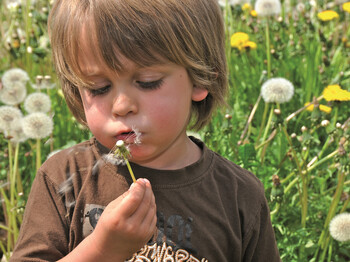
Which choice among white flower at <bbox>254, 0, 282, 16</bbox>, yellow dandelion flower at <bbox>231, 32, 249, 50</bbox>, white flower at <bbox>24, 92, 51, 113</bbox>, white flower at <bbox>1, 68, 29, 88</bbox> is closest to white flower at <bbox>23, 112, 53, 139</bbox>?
white flower at <bbox>24, 92, 51, 113</bbox>

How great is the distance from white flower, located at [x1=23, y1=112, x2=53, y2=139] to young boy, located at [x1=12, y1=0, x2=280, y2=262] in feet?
1.72

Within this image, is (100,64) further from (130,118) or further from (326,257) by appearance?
(326,257)

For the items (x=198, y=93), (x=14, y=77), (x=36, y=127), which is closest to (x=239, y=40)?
(x=14, y=77)

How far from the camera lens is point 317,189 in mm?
2504

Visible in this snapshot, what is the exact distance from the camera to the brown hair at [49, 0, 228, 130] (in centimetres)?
135

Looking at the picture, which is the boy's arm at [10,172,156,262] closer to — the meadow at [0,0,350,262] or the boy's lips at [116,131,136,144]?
the boy's lips at [116,131,136,144]

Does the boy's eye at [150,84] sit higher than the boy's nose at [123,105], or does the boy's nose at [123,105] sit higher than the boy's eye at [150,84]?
the boy's eye at [150,84]

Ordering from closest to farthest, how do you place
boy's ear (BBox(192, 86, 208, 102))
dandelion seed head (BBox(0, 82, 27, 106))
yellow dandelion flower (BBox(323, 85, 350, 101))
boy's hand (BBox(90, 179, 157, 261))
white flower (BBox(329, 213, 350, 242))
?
boy's hand (BBox(90, 179, 157, 261)) < boy's ear (BBox(192, 86, 208, 102)) < white flower (BBox(329, 213, 350, 242)) < yellow dandelion flower (BBox(323, 85, 350, 101)) < dandelion seed head (BBox(0, 82, 27, 106))

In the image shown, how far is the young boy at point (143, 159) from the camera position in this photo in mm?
1347

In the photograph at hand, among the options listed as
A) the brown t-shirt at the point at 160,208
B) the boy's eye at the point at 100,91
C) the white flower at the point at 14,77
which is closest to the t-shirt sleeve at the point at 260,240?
the brown t-shirt at the point at 160,208

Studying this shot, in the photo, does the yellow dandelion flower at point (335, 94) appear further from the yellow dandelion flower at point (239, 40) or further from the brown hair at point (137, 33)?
the brown hair at point (137, 33)

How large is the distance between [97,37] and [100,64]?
59 millimetres

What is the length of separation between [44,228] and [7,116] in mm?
922

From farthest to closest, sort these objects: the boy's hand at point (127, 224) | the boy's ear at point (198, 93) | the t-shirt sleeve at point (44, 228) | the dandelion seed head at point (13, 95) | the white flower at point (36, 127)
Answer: the dandelion seed head at point (13, 95)
the white flower at point (36, 127)
the boy's ear at point (198, 93)
the t-shirt sleeve at point (44, 228)
the boy's hand at point (127, 224)
